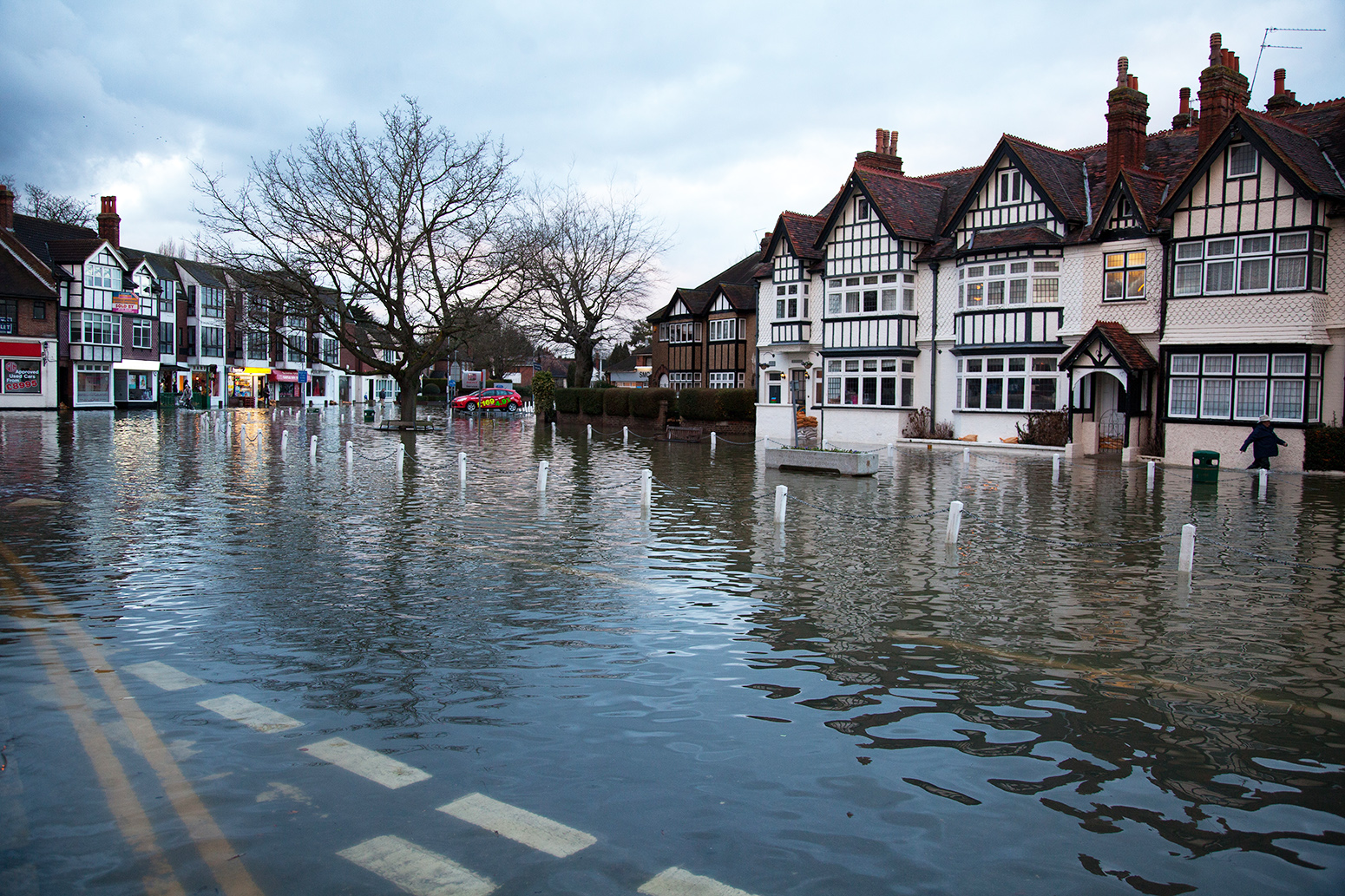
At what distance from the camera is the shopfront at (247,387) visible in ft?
245

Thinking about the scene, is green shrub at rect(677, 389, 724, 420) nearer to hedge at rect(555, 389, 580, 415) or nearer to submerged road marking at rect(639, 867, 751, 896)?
hedge at rect(555, 389, 580, 415)

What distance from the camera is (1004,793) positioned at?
5.18m

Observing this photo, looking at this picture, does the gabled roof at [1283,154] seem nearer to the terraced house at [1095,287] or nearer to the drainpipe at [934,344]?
the terraced house at [1095,287]

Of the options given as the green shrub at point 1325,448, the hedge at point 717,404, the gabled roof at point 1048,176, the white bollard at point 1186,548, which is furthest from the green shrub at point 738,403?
the white bollard at point 1186,548

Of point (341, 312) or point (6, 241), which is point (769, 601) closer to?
point (341, 312)

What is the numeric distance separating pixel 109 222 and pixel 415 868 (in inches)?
2812

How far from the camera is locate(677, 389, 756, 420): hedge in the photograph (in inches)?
1535

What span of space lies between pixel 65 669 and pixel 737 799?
527 centimetres

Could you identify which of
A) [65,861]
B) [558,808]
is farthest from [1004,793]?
[65,861]

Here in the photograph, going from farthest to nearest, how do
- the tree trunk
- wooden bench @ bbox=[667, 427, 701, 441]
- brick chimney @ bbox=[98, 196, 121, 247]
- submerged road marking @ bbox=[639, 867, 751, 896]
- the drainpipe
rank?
brick chimney @ bbox=[98, 196, 121, 247] → the tree trunk → wooden bench @ bbox=[667, 427, 701, 441] → the drainpipe → submerged road marking @ bbox=[639, 867, 751, 896]

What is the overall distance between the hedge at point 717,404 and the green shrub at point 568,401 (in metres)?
10.0

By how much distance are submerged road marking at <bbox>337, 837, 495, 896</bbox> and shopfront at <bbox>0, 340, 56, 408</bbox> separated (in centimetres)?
6138

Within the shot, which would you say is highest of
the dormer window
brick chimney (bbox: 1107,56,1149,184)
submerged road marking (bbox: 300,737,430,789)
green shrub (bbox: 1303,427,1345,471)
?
brick chimney (bbox: 1107,56,1149,184)

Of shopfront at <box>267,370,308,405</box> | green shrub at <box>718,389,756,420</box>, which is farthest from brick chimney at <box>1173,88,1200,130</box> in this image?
shopfront at <box>267,370,308,405</box>
